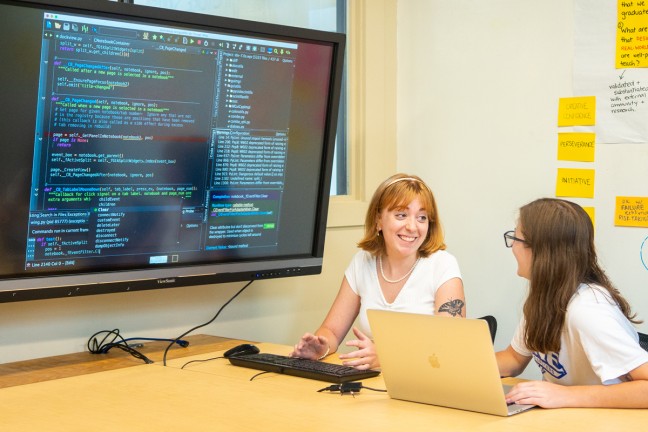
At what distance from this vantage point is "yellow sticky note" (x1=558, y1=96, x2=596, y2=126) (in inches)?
120

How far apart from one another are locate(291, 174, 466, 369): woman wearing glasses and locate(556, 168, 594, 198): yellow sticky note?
579 millimetres

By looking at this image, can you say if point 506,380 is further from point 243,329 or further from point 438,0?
point 438,0

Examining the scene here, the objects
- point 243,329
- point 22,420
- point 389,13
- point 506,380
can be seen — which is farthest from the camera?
point 389,13

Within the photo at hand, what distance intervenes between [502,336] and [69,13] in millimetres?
1974

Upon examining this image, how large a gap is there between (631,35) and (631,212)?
0.59 meters

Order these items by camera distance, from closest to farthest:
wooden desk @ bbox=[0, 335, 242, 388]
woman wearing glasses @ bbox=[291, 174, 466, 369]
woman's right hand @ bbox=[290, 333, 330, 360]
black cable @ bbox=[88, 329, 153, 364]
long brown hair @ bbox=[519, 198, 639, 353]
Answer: long brown hair @ bbox=[519, 198, 639, 353] → wooden desk @ bbox=[0, 335, 242, 388] → woman's right hand @ bbox=[290, 333, 330, 360] → black cable @ bbox=[88, 329, 153, 364] → woman wearing glasses @ bbox=[291, 174, 466, 369]

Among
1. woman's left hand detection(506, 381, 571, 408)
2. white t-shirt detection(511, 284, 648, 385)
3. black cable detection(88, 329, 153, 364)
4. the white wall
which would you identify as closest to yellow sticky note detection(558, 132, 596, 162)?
the white wall

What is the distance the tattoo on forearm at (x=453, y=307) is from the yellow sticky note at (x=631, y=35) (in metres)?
1.01

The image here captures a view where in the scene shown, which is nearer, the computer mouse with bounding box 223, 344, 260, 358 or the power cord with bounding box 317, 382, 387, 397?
the power cord with bounding box 317, 382, 387, 397

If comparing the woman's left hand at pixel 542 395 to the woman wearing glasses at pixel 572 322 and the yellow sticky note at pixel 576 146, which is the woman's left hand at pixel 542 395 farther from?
the yellow sticky note at pixel 576 146

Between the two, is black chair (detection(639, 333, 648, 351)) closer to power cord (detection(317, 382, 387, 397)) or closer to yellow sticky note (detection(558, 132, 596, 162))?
power cord (detection(317, 382, 387, 397))

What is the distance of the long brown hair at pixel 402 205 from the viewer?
9.13 ft

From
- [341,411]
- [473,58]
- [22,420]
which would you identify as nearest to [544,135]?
[473,58]

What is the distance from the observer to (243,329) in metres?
3.16
